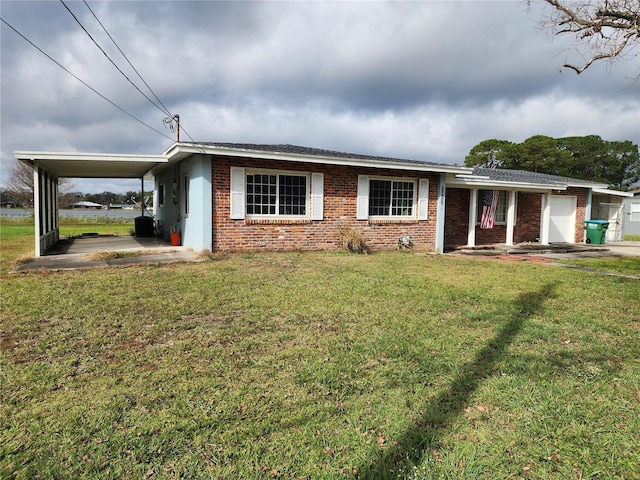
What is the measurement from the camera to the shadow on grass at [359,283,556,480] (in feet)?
7.31

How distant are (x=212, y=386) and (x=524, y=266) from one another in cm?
915

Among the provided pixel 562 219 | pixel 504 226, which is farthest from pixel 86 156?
pixel 562 219

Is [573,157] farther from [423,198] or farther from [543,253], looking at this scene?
[423,198]

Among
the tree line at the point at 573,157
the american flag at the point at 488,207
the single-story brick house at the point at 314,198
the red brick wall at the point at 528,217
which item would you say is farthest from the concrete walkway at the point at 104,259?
the tree line at the point at 573,157

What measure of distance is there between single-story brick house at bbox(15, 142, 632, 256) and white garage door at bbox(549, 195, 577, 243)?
72.9 inches

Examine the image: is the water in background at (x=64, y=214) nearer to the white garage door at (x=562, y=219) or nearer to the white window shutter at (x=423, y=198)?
the white window shutter at (x=423, y=198)

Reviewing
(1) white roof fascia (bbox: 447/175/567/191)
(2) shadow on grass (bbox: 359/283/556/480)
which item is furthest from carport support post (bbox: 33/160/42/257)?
(1) white roof fascia (bbox: 447/175/567/191)

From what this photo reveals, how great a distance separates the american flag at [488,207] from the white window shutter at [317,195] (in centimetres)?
743

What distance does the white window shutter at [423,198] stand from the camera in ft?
43.1

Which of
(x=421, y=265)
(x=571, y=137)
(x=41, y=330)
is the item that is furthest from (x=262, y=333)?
(x=571, y=137)

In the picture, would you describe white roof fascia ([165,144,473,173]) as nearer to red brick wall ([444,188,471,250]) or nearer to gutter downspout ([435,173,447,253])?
gutter downspout ([435,173,447,253])

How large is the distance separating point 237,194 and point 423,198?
6.43 m

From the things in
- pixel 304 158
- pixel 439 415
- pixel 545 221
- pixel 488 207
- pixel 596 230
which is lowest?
pixel 439 415

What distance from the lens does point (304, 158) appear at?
35.2 ft
